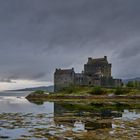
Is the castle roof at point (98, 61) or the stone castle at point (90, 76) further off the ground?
the castle roof at point (98, 61)

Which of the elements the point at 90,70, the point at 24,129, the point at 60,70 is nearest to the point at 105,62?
the point at 90,70

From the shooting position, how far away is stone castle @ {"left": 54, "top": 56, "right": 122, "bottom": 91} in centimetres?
17012

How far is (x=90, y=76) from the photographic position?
570 ft

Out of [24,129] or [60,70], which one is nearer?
[24,129]

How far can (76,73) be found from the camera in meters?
178

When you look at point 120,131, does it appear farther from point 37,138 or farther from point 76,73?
point 76,73

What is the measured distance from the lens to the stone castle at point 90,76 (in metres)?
170

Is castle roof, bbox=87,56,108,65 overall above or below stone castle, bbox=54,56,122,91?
above

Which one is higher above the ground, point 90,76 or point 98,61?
point 98,61

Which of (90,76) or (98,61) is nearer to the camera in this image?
(90,76)

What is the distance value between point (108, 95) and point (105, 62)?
53.5 m

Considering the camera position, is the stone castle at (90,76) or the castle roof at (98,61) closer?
the stone castle at (90,76)

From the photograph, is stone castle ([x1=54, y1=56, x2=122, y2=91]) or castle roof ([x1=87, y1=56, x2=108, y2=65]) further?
castle roof ([x1=87, y1=56, x2=108, y2=65])

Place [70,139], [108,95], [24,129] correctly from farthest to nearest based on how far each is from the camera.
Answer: [108,95]
[24,129]
[70,139]
